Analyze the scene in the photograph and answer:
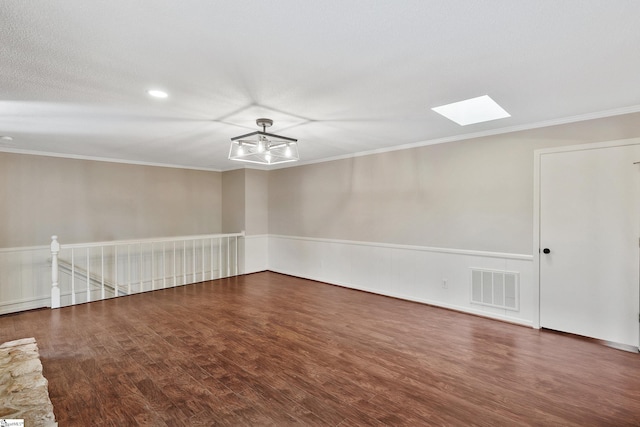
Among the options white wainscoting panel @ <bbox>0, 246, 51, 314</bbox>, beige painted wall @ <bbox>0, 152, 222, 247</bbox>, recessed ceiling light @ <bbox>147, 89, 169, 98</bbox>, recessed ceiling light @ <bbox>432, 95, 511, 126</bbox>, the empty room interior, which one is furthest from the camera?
beige painted wall @ <bbox>0, 152, 222, 247</bbox>

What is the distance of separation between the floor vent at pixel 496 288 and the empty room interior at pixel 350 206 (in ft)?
0.11

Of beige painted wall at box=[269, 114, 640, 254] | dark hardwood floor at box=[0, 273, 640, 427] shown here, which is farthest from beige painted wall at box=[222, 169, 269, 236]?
dark hardwood floor at box=[0, 273, 640, 427]

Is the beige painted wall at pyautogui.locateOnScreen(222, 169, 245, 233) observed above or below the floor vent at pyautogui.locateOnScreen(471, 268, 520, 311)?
above

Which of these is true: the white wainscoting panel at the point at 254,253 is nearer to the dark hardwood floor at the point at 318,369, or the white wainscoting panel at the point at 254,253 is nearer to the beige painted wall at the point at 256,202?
the beige painted wall at the point at 256,202

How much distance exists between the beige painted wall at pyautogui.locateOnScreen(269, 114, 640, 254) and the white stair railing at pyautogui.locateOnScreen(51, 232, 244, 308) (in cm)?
215

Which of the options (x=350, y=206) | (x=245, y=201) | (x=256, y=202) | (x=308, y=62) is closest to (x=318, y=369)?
(x=308, y=62)

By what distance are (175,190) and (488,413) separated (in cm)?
665

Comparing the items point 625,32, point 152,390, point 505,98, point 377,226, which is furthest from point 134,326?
point 625,32

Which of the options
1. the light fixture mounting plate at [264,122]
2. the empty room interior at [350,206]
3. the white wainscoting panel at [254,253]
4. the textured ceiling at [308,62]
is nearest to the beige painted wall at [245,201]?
the white wainscoting panel at [254,253]

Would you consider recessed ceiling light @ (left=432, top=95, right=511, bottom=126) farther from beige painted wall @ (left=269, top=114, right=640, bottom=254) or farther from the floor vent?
the floor vent

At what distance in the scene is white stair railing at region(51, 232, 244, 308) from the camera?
5328 millimetres

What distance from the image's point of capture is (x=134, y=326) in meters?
3.80

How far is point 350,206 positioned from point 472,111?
8.68 feet

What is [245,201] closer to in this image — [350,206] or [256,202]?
[256,202]
